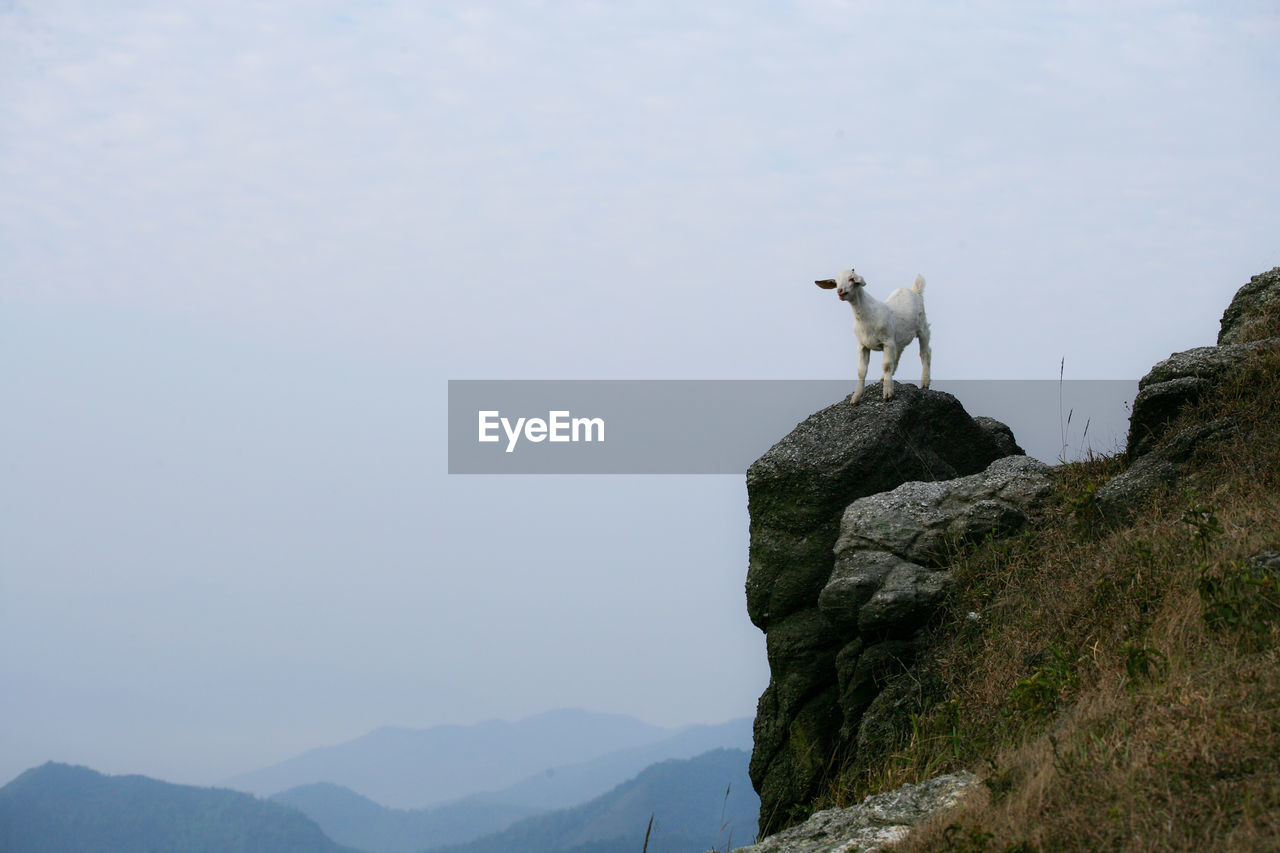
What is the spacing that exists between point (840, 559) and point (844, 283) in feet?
12.4

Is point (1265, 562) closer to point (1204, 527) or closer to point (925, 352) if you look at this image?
point (1204, 527)

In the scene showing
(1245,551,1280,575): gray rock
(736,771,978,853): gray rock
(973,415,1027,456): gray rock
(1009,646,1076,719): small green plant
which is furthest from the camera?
(973,415,1027,456): gray rock

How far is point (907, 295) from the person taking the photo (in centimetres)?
1380

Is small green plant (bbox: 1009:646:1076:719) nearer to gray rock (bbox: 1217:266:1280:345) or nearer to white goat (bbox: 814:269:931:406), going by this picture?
white goat (bbox: 814:269:931:406)

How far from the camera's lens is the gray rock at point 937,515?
35.4 ft

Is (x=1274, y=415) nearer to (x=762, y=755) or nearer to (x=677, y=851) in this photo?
(x=762, y=755)

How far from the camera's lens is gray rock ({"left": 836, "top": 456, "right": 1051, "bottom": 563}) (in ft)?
35.4

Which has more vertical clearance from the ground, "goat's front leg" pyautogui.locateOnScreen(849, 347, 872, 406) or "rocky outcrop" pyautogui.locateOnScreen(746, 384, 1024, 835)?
"goat's front leg" pyautogui.locateOnScreen(849, 347, 872, 406)

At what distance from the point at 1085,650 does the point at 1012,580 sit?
1709 mm

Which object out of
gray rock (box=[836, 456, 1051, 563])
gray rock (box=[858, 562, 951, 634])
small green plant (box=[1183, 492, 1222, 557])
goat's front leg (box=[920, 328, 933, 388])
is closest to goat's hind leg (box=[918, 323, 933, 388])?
goat's front leg (box=[920, 328, 933, 388])

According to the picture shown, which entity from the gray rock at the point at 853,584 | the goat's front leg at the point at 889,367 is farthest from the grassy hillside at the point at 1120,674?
the goat's front leg at the point at 889,367

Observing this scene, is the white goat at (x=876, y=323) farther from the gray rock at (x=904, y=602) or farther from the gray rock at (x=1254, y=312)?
the gray rock at (x=1254, y=312)

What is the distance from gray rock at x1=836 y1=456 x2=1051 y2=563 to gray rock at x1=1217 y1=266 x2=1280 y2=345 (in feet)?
10.8

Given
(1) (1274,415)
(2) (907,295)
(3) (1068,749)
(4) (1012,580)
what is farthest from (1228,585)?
(2) (907,295)
